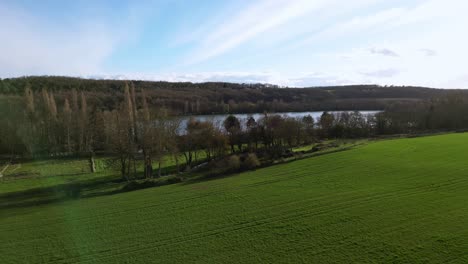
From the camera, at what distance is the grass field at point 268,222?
16203 millimetres

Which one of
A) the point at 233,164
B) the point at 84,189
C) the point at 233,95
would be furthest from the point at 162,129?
the point at 233,95

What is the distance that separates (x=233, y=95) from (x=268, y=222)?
14624cm

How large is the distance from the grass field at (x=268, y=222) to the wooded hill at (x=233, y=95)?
86.3m

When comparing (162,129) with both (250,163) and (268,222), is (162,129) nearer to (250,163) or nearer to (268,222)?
(250,163)

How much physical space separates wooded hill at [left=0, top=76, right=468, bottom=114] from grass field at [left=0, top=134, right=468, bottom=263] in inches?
3399

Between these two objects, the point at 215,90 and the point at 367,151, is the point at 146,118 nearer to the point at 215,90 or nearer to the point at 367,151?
the point at 367,151

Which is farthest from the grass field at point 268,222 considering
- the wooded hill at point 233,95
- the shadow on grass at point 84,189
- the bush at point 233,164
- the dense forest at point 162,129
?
the wooded hill at point 233,95

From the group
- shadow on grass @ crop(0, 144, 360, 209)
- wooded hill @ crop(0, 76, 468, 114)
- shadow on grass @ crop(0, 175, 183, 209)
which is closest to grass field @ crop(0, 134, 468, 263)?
shadow on grass @ crop(0, 175, 183, 209)

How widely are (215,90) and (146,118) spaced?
131 meters

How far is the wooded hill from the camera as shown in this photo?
413ft

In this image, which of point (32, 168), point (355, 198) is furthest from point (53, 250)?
point (32, 168)

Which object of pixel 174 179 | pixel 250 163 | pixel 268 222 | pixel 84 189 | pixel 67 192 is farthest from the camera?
pixel 250 163

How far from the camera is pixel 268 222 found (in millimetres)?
20344

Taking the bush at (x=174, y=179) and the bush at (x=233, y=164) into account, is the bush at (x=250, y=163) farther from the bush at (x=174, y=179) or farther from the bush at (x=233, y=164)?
the bush at (x=174, y=179)
